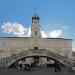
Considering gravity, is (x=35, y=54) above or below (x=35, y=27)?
below

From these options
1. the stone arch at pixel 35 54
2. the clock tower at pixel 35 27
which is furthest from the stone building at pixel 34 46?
the stone arch at pixel 35 54

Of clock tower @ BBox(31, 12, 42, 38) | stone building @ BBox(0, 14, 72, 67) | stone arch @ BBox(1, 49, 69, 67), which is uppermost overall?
clock tower @ BBox(31, 12, 42, 38)

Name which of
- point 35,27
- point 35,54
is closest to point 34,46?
point 35,27

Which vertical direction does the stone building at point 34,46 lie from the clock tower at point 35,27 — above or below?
below

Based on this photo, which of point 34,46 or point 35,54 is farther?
point 34,46

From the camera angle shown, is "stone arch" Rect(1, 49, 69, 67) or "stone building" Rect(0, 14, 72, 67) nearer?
"stone arch" Rect(1, 49, 69, 67)

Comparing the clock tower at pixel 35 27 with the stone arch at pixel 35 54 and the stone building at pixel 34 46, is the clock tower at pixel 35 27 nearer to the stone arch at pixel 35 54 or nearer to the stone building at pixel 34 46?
the stone building at pixel 34 46

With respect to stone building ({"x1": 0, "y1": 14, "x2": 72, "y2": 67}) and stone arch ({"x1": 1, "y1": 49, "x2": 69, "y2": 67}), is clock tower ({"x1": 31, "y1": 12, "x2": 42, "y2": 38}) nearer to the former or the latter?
stone building ({"x1": 0, "y1": 14, "x2": 72, "y2": 67})

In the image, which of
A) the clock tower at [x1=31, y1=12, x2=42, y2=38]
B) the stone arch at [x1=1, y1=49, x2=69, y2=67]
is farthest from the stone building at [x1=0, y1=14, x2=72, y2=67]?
the stone arch at [x1=1, y1=49, x2=69, y2=67]

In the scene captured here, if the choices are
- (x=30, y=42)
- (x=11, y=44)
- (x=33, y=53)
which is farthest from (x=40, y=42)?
(x=33, y=53)

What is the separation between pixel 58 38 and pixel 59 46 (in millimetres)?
2892

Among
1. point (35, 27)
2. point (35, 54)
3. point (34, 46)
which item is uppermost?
point (35, 27)

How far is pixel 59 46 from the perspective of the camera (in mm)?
100062

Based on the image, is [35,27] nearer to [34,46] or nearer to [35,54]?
[34,46]
